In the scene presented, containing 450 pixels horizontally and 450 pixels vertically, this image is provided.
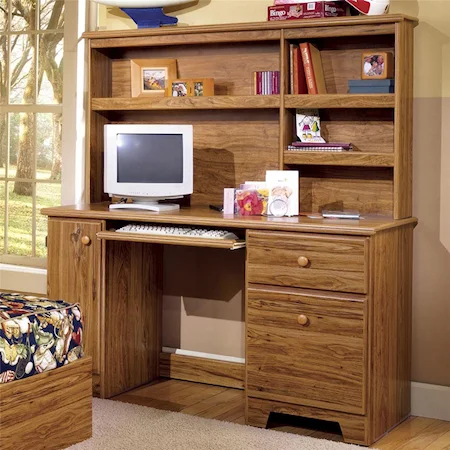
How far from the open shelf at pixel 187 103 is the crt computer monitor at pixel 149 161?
14 cm

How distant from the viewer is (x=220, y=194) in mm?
4152

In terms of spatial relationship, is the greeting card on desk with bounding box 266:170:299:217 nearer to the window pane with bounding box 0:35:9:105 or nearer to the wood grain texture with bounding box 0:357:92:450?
the wood grain texture with bounding box 0:357:92:450

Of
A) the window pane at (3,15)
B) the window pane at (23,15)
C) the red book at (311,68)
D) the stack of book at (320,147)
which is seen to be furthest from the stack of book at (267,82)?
the window pane at (3,15)

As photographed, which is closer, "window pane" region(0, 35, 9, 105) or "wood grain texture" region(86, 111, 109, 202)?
"wood grain texture" region(86, 111, 109, 202)

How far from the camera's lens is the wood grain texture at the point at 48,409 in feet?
9.26

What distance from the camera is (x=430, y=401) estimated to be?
3732 millimetres

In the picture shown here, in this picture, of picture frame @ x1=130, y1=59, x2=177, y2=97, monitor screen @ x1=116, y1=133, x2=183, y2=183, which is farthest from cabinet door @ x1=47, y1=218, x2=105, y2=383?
picture frame @ x1=130, y1=59, x2=177, y2=97

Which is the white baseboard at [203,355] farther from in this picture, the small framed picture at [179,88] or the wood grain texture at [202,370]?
the small framed picture at [179,88]

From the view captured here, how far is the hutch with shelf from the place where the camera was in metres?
3.32

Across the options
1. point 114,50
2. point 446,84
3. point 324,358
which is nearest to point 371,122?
point 446,84

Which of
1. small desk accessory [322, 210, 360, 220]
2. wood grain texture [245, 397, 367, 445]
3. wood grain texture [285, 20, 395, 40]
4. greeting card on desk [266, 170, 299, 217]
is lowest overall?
wood grain texture [245, 397, 367, 445]

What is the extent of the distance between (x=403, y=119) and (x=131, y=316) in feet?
5.05

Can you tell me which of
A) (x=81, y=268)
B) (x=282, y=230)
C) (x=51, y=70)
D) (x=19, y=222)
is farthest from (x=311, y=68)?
(x=19, y=222)

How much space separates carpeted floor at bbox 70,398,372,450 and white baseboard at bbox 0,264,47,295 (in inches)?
50.1
